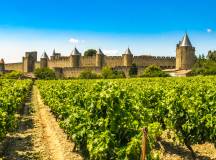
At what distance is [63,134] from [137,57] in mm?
82181

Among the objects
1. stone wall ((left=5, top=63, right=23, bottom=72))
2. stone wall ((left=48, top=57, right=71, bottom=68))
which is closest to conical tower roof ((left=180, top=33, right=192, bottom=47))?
stone wall ((left=48, top=57, right=71, bottom=68))

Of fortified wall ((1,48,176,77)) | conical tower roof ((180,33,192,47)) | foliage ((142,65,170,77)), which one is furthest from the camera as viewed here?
fortified wall ((1,48,176,77))

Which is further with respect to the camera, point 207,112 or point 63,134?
point 63,134

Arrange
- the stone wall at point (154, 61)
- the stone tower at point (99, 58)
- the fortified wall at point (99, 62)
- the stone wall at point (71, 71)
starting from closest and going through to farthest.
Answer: the stone wall at point (71, 71)
the fortified wall at point (99, 62)
the stone wall at point (154, 61)
the stone tower at point (99, 58)

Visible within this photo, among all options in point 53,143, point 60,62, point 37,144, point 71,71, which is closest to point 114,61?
point 71,71

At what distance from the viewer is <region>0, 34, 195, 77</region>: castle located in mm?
81562

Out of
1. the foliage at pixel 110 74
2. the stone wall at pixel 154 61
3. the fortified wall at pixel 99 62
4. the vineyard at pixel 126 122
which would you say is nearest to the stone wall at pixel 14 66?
the fortified wall at pixel 99 62

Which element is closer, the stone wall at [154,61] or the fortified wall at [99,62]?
the fortified wall at [99,62]

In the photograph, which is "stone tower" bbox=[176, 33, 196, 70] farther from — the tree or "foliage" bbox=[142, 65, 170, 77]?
the tree

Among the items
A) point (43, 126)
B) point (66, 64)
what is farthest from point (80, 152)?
point (66, 64)

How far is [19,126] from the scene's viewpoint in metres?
16.0

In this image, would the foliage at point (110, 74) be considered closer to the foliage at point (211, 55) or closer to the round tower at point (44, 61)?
the foliage at point (211, 55)

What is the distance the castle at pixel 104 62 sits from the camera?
81562 millimetres

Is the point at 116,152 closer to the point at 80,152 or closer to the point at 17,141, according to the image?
the point at 80,152
